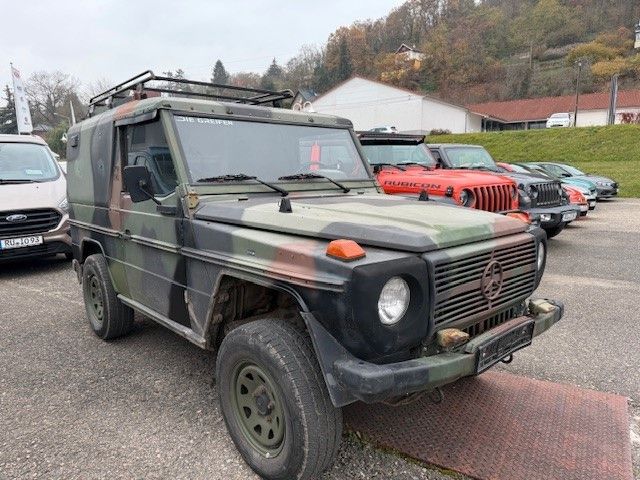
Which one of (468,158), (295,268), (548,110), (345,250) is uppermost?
(548,110)

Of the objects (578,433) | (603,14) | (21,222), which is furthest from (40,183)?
(603,14)

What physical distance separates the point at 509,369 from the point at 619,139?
27.1 metres

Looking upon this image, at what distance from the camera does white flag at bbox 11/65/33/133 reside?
16.8 metres

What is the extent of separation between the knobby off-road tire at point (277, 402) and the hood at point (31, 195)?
19.2ft

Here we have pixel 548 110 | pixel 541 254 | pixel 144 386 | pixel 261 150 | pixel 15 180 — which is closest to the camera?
pixel 541 254

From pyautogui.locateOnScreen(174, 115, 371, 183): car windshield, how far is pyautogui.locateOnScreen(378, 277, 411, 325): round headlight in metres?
1.59

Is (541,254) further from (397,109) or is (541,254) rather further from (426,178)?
(397,109)

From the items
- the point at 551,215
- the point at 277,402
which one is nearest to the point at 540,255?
the point at 277,402

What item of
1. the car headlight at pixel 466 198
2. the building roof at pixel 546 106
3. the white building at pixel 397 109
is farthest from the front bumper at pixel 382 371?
the building roof at pixel 546 106

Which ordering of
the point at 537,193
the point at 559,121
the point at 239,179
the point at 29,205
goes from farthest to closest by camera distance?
the point at 559,121, the point at 537,193, the point at 29,205, the point at 239,179

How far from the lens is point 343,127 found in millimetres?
4309

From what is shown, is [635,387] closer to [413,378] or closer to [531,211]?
[413,378]

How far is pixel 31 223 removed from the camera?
721 cm

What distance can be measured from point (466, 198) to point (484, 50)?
6821 centimetres
